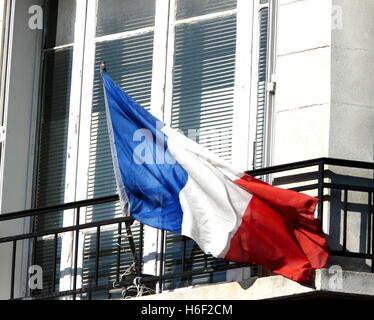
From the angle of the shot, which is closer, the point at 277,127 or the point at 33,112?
the point at 277,127

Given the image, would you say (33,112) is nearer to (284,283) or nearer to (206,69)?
(206,69)

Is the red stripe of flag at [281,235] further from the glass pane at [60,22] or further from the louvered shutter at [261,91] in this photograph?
the glass pane at [60,22]

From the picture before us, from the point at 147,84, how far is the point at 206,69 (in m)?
0.75

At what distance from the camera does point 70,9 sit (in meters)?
21.4

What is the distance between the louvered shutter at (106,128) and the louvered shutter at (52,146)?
1.42ft

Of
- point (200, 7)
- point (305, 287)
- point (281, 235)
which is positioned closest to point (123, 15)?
point (200, 7)

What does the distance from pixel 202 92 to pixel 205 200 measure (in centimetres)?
193

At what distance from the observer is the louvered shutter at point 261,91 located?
19328mm

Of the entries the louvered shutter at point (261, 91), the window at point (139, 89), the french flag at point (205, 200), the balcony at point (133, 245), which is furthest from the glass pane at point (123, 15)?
the balcony at point (133, 245)

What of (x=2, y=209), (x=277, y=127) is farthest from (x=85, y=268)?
(x=277, y=127)

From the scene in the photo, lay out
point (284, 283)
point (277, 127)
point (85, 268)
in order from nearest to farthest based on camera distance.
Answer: point (284, 283)
point (277, 127)
point (85, 268)

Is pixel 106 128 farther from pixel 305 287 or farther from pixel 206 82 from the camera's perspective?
pixel 305 287

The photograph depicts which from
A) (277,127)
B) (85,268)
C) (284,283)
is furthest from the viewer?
(85,268)

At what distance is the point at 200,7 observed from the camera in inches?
798
